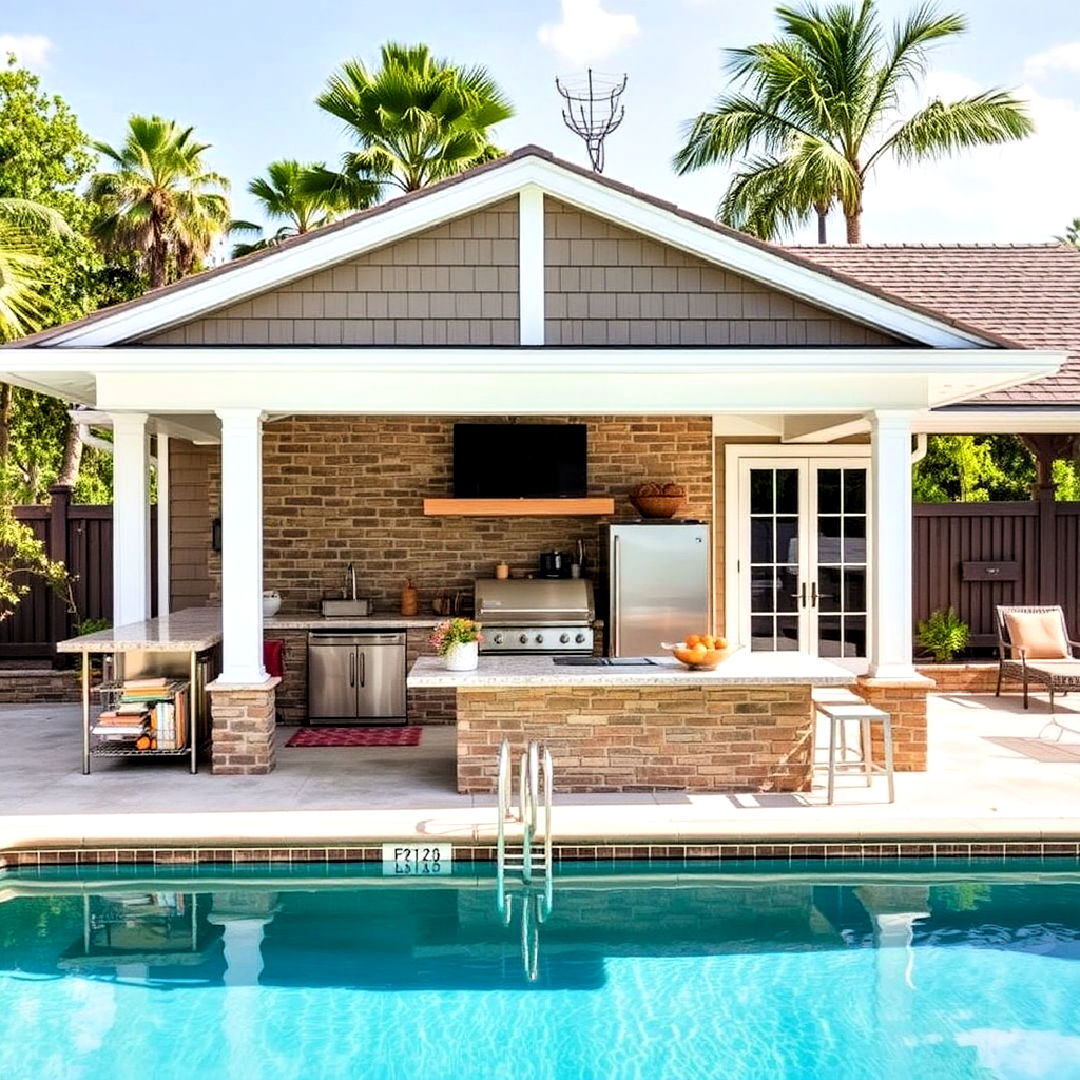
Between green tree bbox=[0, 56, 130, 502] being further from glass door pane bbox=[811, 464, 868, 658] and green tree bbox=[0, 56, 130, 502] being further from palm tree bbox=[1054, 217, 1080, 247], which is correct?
palm tree bbox=[1054, 217, 1080, 247]

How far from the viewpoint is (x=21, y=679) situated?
1204 cm

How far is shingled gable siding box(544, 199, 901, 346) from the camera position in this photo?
8.61m

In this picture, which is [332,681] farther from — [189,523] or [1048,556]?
[1048,556]

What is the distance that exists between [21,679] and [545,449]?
5806 millimetres

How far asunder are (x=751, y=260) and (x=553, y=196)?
4.89 feet

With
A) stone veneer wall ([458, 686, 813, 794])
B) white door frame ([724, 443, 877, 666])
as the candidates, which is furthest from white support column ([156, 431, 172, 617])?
white door frame ([724, 443, 877, 666])

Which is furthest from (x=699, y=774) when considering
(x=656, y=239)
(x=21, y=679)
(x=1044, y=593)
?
(x=21, y=679)

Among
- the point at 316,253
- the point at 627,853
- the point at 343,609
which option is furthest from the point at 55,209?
the point at 627,853

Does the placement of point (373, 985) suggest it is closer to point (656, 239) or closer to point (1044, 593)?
point (656, 239)

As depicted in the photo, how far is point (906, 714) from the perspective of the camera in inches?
342

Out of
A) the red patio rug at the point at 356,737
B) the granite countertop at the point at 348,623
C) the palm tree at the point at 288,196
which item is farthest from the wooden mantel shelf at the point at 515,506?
the palm tree at the point at 288,196

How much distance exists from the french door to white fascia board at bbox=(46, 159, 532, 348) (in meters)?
4.71

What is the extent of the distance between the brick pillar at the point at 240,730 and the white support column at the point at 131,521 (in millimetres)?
1386

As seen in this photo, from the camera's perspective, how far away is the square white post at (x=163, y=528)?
10.9 meters
